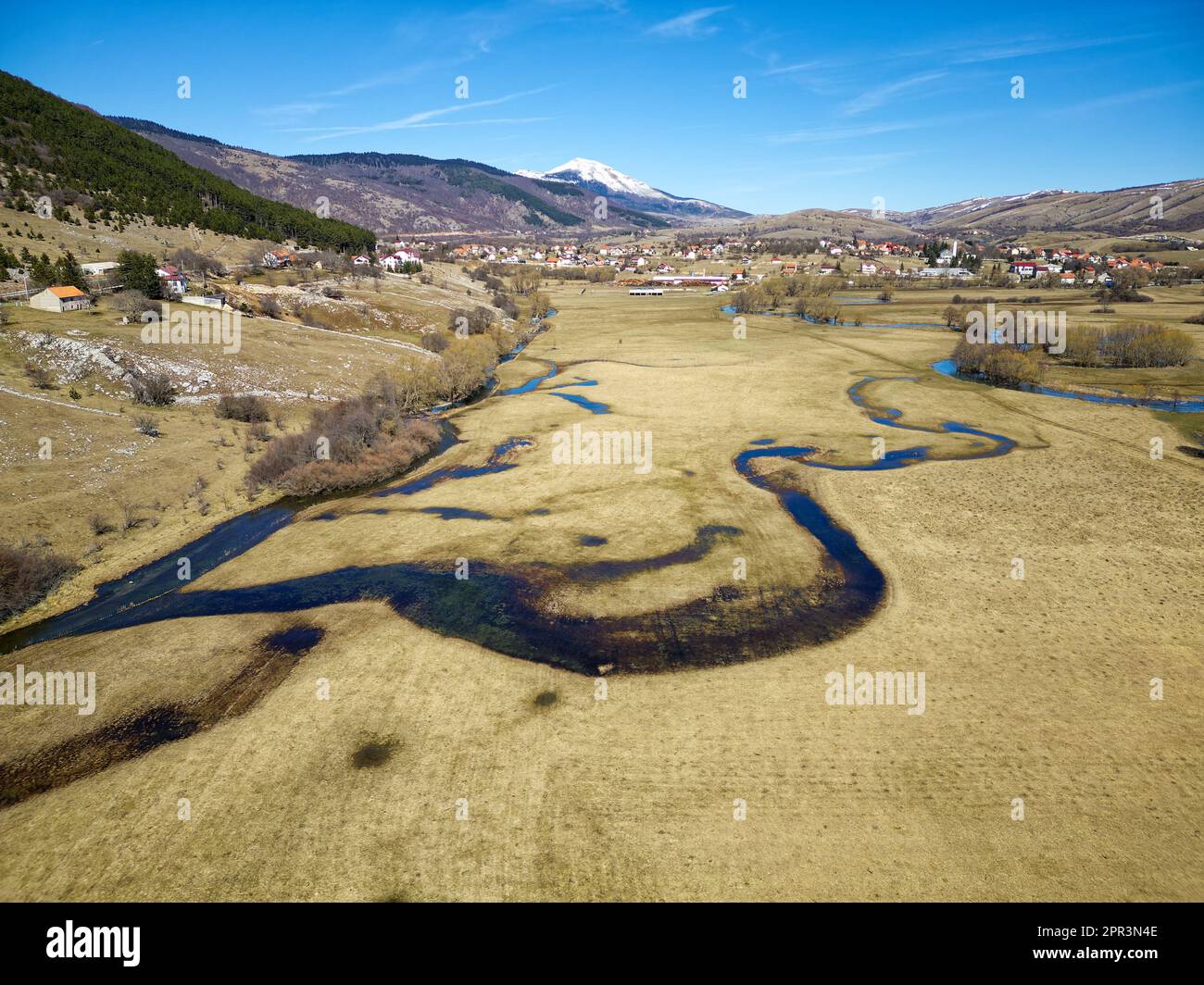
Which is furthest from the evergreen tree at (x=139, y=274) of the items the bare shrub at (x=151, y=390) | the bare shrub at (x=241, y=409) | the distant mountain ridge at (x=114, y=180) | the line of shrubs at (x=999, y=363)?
the line of shrubs at (x=999, y=363)

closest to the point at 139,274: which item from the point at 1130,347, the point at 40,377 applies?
the point at 40,377

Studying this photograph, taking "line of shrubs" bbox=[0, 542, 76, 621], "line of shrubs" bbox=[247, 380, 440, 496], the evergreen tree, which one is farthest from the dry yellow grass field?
the evergreen tree

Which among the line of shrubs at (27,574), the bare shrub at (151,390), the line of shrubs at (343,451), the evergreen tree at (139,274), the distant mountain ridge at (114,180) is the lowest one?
the line of shrubs at (27,574)

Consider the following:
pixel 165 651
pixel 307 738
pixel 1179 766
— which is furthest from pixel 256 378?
pixel 1179 766

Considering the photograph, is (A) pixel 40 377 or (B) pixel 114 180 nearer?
(A) pixel 40 377

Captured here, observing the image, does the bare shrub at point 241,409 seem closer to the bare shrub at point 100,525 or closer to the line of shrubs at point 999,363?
the bare shrub at point 100,525

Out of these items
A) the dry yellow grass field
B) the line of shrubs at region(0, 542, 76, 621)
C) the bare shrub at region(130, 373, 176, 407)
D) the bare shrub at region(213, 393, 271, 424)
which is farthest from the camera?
the bare shrub at region(213, 393, 271, 424)

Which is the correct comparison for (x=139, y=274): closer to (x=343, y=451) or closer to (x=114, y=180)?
(x=343, y=451)

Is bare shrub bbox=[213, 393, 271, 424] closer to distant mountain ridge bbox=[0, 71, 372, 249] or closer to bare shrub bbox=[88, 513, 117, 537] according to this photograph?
bare shrub bbox=[88, 513, 117, 537]
